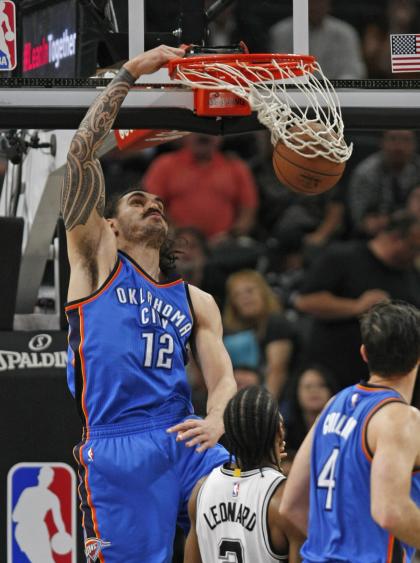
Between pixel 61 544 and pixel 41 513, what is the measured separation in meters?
0.19

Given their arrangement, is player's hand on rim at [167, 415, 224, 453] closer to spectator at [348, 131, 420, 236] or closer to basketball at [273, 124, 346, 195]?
basketball at [273, 124, 346, 195]

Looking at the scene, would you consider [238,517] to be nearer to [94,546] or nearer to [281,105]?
[94,546]

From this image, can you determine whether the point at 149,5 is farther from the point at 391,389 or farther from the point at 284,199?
the point at 284,199

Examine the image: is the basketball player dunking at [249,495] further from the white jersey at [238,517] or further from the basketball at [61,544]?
the basketball at [61,544]

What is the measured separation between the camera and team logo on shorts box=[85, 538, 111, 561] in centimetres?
486

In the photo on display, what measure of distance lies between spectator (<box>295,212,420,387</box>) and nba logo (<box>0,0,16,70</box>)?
3145 mm

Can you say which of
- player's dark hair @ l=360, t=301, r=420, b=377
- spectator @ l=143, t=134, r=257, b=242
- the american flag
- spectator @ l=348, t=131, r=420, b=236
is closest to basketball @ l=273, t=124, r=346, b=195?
the american flag

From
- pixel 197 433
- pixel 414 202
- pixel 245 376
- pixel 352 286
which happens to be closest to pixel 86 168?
pixel 197 433

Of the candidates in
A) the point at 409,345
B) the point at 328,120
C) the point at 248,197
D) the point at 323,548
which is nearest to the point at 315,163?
the point at 328,120

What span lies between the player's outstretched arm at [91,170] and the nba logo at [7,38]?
2.63 ft

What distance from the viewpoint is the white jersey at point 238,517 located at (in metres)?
4.37

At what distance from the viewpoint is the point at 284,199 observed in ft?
34.4

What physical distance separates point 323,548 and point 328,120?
1831 millimetres

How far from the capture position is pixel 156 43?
5.35 meters
